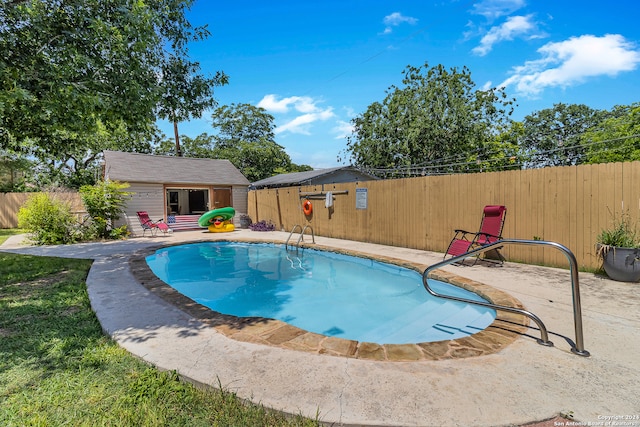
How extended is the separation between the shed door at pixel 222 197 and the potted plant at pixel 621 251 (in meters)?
14.3

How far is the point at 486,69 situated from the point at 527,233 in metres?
12.7

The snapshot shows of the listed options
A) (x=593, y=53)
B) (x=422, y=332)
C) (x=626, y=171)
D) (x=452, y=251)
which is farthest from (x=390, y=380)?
(x=593, y=53)

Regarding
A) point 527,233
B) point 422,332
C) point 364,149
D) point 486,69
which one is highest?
point 486,69

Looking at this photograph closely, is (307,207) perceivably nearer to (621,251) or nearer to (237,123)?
(621,251)

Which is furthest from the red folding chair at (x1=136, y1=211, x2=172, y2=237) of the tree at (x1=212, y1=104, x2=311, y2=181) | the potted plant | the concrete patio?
the tree at (x1=212, y1=104, x2=311, y2=181)

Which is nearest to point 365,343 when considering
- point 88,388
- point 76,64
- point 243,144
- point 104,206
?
point 88,388

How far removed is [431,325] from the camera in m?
4.16

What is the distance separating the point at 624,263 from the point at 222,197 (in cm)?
1492

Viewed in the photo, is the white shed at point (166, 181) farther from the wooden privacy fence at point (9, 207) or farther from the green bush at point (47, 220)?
the wooden privacy fence at point (9, 207)

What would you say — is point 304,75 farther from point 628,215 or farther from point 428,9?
point 628,215

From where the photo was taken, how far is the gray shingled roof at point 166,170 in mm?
13031

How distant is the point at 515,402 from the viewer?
6.56ft

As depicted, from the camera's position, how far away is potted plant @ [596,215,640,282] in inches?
180

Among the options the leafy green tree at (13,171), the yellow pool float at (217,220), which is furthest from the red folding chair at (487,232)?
the leafy green tree at (13,171)
